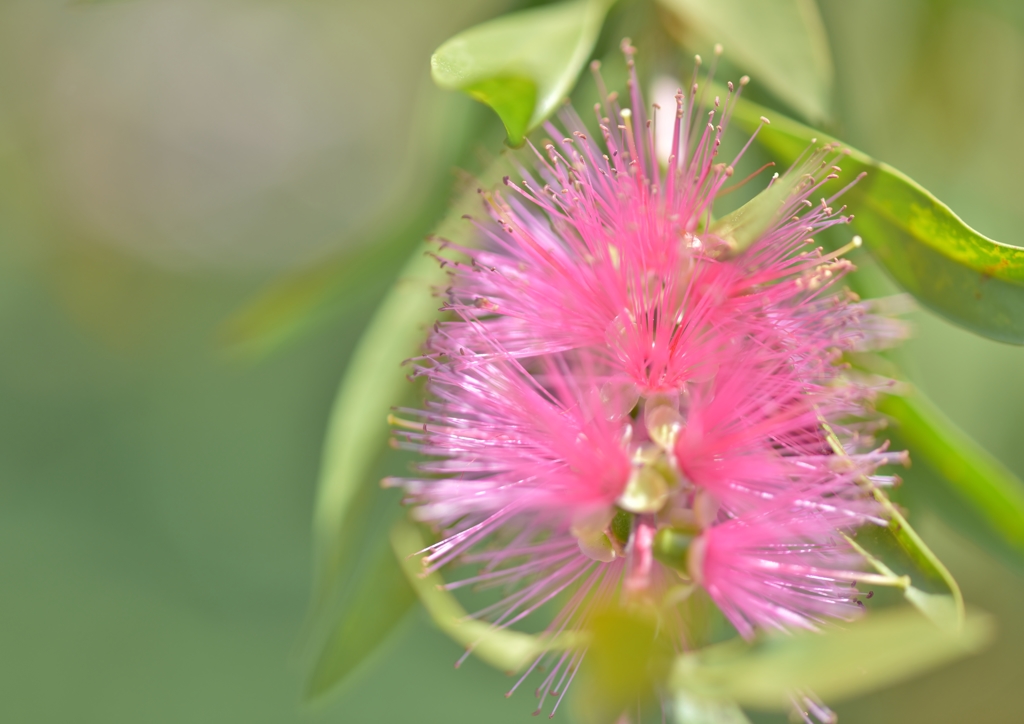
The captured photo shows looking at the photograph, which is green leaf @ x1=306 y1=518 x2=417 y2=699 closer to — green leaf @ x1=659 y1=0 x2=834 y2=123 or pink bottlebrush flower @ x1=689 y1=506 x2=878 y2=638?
pink bottlebrush flower @ x1=689 y1=506 x2=878 y2=638

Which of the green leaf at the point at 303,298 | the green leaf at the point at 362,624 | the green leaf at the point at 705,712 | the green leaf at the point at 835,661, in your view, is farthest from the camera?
the green leaf at the point at 303,298

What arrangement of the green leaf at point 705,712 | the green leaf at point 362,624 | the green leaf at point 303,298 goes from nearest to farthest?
the green leaf at point 705,712
the green leaf at point 362,624
the green leaf at point 303,298

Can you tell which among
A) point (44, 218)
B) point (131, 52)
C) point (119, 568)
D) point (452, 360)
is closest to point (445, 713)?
point (119, 568)

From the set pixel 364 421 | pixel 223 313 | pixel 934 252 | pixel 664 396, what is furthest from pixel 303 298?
pixel 223 313

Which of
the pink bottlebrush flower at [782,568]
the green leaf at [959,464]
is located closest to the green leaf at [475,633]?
the pink bottlebrush flower at [782,568]

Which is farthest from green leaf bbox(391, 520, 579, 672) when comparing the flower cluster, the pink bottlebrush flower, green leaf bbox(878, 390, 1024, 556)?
green leaf bbox(878, 390, 1024, 556)

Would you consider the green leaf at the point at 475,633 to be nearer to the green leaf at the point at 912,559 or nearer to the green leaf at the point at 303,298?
the green leaf at the point at 912,559

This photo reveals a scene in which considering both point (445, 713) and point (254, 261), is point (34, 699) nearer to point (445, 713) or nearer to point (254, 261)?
point (445, 713)
